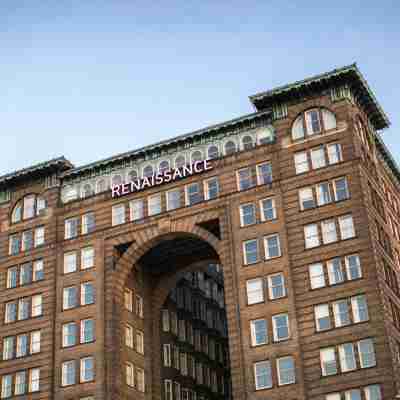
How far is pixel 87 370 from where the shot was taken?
9031cm

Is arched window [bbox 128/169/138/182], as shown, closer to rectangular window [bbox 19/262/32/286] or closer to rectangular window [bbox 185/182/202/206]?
rectangular window [bbox 185/182/202/206]

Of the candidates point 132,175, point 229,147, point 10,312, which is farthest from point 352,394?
point 10,312

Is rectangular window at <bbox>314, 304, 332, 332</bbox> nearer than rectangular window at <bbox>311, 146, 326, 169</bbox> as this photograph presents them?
Yes

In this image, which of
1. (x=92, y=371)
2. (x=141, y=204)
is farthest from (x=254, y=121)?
(x=92, y=371)

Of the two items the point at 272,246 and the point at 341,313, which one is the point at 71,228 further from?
the point at 341,313

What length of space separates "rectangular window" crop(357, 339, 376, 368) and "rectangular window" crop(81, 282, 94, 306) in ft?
107

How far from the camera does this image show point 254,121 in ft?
303

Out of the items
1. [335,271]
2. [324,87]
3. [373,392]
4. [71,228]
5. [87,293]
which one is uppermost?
[324,87]

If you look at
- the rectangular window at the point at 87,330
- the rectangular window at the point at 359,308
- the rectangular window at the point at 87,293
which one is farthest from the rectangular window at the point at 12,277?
the rectangular window at the point at 359,308

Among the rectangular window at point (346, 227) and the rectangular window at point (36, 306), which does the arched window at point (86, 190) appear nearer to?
the rectangular window at point (36, 306)

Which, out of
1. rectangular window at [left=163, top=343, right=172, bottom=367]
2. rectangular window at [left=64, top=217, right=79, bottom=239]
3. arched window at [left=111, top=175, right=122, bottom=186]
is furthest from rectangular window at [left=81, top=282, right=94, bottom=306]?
rectangular window at [left=163, top=343, right=172, bottom=367]

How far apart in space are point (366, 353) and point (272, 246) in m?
15.8

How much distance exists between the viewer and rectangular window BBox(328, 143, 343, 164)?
283ft

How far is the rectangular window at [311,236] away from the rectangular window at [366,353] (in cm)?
1159
